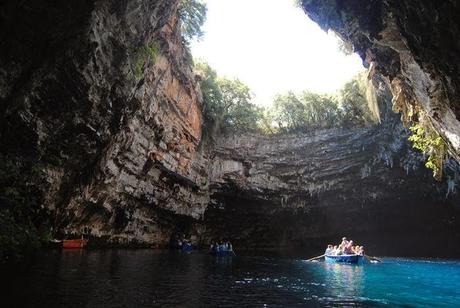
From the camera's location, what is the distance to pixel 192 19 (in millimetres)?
29266

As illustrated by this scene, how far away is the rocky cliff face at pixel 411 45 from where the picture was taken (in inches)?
355

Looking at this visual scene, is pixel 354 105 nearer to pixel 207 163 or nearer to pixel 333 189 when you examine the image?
pixel 333 189

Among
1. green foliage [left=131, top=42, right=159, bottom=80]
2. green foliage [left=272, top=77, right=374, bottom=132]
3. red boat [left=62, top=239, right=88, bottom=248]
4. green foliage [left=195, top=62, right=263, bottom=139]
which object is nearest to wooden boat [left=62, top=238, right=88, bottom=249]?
red boat [left=62, top=239, right=88, bottom=248]

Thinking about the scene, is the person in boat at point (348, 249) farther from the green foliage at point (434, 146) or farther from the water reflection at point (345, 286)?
the green foliage at point (434, 146)

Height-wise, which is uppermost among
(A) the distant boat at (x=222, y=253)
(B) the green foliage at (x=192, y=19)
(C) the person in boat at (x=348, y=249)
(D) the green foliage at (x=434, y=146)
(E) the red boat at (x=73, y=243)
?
(B) the green foliage at (x=192, y=19)

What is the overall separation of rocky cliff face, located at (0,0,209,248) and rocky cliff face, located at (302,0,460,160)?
27.5 feet

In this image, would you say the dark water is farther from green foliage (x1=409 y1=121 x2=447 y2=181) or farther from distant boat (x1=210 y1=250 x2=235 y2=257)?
distant boat (x1=210 y1=250 x2=235 y2=257)

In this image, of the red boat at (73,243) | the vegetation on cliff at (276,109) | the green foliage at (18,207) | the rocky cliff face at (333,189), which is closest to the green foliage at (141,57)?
the green foliage at (18,207)

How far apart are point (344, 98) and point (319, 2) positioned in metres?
18.7

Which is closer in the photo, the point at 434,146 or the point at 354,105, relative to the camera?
the point at 434,146

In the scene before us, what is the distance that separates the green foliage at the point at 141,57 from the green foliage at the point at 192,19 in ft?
28.6

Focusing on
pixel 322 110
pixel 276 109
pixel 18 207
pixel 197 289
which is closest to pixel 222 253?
pixel 276 109

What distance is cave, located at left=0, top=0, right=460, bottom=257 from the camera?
13.2 m

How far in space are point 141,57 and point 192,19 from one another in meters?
11.2
